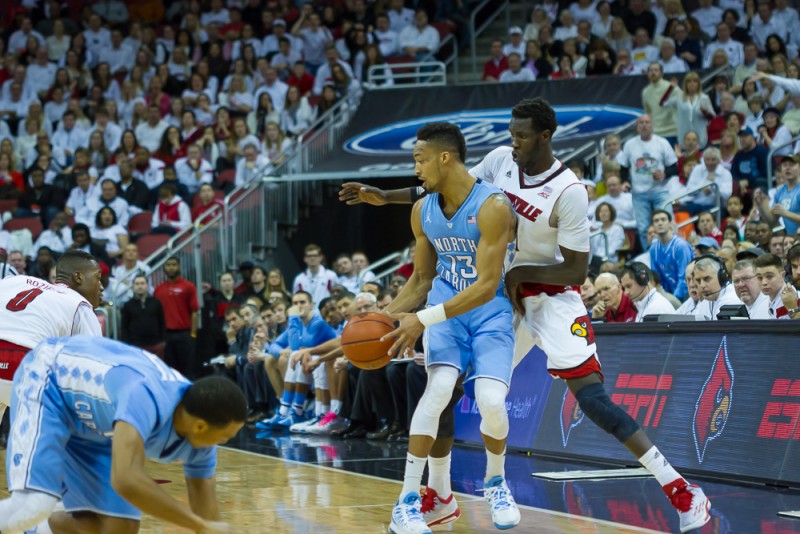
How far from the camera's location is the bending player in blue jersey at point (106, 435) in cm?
416

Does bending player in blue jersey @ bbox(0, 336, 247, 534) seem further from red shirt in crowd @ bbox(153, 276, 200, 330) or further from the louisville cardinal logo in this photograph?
red shirt in crowd @ bbox(153, 276, 200, 330)

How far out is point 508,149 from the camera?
273 inches

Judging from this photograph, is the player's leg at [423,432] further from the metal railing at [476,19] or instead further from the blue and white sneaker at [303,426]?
the metal railing at [476,19]

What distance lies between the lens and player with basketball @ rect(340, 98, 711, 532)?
21.3ft

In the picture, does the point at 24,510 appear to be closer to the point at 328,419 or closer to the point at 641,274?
the point at 641,274

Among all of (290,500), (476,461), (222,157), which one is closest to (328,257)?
(222,157)

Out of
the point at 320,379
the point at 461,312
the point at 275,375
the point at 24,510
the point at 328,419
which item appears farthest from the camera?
the point at 275,375

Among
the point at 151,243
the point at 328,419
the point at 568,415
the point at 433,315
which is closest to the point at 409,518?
the point at 433,315

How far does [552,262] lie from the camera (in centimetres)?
668

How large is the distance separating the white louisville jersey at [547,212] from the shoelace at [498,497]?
126 centimetres

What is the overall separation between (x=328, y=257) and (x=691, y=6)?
289 inches

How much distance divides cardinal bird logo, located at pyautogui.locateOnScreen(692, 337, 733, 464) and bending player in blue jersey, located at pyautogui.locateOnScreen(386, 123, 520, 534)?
232 cm

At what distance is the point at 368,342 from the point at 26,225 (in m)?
13.6

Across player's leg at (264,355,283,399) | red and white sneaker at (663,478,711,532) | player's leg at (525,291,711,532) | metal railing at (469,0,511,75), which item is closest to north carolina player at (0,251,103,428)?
player's leg at (525,291,711,532)
